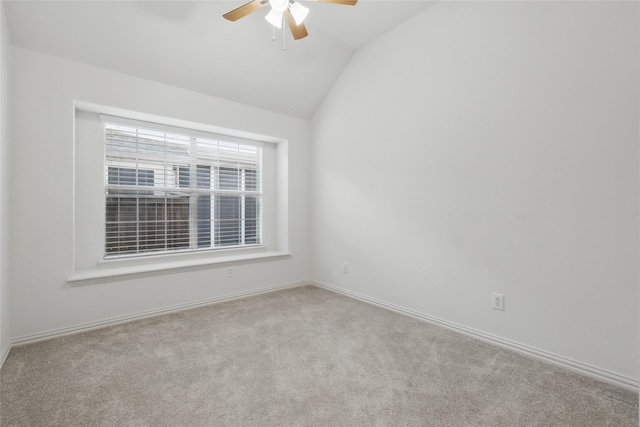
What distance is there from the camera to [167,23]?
2512 mm

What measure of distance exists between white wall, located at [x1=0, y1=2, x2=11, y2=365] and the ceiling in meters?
0.25

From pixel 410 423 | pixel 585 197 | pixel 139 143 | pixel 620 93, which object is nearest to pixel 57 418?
pixel 410 423

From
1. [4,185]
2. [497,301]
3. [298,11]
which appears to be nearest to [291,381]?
[497,301]

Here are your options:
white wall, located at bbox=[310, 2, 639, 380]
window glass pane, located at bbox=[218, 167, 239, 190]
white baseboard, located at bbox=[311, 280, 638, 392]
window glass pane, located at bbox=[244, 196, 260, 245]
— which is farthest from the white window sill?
white baseboard, located at bbox=[311, 280, 638, 392]

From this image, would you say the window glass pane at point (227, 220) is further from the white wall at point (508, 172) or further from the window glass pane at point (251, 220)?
the white wall at point (508, 172)

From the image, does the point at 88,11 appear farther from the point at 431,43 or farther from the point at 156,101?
the point at 431,43

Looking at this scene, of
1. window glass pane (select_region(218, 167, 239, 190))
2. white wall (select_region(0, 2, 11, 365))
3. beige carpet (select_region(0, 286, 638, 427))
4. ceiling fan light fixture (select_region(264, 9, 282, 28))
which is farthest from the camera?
window glass pane (select_region(218, 167, 239, 190))

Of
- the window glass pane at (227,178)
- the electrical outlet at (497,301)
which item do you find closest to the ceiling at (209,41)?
the window glass pane at (227,178)

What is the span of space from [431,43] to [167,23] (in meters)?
2.36

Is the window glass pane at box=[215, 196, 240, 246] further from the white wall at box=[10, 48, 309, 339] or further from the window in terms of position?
the white wall at box=[10, 48, 309, 339]

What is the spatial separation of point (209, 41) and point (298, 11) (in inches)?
43.5

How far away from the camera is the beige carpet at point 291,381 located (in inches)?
59.6

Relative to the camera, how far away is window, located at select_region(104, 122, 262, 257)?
3045 mm

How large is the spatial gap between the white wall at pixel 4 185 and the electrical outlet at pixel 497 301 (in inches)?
139
